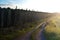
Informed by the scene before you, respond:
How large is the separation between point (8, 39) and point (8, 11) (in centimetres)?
759

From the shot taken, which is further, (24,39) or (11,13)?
(11,13)

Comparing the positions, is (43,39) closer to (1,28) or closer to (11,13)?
(1,28)

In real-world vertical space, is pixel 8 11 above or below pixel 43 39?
above

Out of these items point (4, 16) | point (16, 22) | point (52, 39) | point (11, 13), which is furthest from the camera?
point (16, 22)

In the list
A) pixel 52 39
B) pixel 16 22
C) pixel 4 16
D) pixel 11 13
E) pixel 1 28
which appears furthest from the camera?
pixel 16 22

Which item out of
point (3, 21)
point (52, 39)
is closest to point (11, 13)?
point (3, 21)

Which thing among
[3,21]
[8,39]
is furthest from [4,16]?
[8,39]

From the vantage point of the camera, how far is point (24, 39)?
15258mm

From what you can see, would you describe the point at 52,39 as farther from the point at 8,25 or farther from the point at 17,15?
the point at 17,15

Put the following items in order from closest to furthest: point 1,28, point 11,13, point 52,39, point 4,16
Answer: point 52,39 → point 1,28 → point 4,16 → point 11,13

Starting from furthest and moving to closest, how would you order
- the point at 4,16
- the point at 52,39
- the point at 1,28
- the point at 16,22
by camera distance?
the point at 16,22
the point at 4,16
the point at 1,28
the point at 52,39

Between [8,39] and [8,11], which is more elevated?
[8,11]

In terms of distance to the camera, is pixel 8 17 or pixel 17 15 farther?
pixel 17 15

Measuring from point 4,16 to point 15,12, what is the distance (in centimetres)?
305
